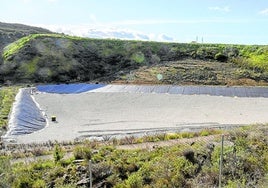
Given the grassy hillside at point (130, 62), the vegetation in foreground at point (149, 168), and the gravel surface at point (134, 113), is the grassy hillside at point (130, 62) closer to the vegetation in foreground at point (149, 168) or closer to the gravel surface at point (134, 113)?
the gravel surface at point (134, 113)

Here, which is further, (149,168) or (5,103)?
(5,103)

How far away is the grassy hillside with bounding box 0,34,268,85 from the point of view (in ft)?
125

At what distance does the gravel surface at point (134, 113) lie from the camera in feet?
61.8

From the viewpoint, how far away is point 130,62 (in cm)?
4388

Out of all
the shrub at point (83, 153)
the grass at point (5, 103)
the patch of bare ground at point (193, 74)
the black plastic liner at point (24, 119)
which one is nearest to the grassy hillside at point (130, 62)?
the patch of bare ground at point (193, 74)

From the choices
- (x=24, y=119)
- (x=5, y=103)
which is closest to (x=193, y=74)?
(x=5, y=103)

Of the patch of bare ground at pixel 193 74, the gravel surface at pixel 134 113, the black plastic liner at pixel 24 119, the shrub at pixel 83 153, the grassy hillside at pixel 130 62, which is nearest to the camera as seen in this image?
the shrub at pixel 83 153

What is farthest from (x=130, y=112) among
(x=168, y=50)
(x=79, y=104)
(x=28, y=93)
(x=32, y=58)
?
(x=168, y=50)

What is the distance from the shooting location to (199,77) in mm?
37094

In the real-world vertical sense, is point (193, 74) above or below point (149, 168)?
below

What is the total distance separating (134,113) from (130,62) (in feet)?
66.4

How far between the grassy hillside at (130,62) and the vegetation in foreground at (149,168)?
76.1ft

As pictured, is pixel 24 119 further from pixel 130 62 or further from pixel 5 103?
pixel 130 62

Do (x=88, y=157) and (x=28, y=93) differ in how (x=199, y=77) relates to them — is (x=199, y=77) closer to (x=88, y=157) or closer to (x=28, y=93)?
(x=28, y=93)
